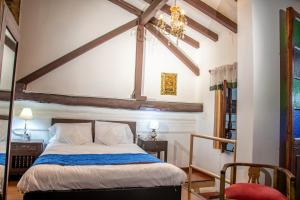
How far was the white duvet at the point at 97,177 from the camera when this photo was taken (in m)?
2.54

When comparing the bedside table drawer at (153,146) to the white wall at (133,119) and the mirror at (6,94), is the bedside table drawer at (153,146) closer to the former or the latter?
the white wall at (133,119)

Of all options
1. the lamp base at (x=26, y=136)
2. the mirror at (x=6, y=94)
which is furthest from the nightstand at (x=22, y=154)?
the mirror at (x=6, y=94)

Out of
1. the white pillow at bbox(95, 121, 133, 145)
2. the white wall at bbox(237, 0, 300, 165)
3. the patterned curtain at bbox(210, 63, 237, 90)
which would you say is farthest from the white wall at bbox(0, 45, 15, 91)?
the patterned curtain at bbox(210, 63, 237, 90)

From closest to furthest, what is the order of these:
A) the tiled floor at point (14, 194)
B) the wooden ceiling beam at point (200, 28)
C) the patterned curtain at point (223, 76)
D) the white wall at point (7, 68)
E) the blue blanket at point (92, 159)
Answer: the white wall at point (7, 68) → the blue blanket at point (92, 159) → the tiled floor at point (14, 194) → the patterned curtain at point (223, 76) → the wooden ceiling beam at point (200, 28)

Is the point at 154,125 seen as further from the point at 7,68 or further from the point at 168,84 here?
the point at 7,68

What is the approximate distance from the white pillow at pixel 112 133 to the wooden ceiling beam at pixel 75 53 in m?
1.40

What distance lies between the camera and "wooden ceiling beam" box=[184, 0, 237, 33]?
4.04 meters

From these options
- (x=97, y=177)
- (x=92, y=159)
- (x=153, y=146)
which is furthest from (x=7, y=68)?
(x=153, y=146)

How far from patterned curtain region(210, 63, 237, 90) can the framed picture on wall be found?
3.25 ft

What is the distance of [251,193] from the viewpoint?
2008 mm

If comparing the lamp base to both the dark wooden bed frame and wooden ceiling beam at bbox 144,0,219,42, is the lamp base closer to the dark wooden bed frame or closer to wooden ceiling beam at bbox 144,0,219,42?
the dark wooden bed frame

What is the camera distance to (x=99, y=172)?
8.90 ft

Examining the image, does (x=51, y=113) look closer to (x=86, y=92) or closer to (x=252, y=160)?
(x=86, y=92)

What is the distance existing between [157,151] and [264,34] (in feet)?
10.5
